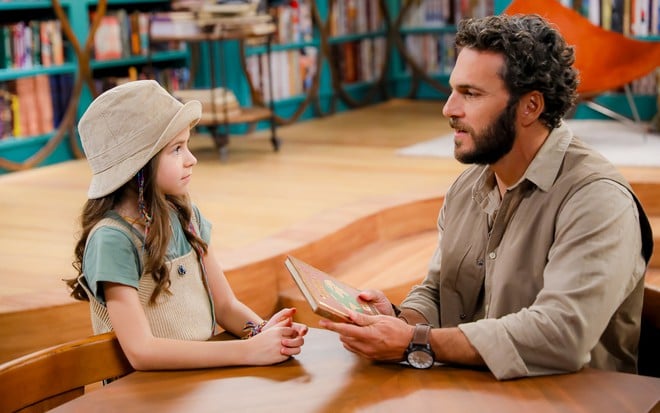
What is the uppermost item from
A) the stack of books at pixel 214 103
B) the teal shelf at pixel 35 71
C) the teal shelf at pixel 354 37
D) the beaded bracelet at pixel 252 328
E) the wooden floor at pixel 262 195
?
the teal shelf at pixel 35 71

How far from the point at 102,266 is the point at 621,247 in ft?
3.03

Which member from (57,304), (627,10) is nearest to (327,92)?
(627,10)

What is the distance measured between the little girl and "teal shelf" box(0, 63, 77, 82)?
391 cm

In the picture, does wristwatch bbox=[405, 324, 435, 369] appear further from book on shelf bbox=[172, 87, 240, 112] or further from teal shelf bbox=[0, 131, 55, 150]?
teal shelf bbox=[0, 131, 55, 150]

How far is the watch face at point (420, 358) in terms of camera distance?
154cm

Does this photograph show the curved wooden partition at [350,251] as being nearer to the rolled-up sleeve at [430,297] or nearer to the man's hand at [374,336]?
the rolled-up sleeve at [430,297]

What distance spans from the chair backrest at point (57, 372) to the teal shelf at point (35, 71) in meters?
4.19

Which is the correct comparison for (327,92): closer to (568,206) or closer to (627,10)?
(627,10)

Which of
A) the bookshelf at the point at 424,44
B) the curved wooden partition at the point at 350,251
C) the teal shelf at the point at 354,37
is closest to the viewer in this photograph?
the curved wooden partition at the point at 350,251

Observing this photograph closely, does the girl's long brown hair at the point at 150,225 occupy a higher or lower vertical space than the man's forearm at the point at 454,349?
higher

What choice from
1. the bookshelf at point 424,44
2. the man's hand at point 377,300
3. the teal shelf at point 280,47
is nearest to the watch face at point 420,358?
the man's hand at point 377,300

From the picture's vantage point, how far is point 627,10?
6180 mm

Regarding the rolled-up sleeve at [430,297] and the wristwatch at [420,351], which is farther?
the rolled-up sleeve at [430,297]

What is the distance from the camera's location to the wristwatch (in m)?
1.54
